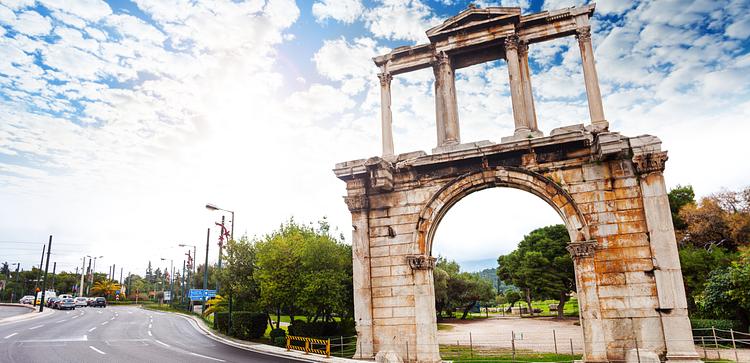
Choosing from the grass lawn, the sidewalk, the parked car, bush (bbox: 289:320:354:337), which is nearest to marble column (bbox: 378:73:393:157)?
the sidewalk

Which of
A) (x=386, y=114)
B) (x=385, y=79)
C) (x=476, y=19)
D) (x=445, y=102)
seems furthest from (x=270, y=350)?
(x=476, y=19)

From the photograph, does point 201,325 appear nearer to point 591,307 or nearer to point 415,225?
point 415,225

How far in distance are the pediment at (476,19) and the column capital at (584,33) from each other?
199 cm

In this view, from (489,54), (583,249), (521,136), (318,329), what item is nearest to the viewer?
(583,249)

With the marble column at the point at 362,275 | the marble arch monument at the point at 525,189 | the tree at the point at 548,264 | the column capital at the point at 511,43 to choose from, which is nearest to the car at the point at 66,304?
the marble column at the point at 362,275

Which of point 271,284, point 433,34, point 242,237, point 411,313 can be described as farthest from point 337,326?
point 433,34

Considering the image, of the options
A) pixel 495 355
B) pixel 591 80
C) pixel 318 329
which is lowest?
pixel 495 355

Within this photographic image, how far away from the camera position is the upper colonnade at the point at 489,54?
46.2 feet

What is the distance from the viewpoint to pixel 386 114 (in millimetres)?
16016

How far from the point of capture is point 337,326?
69.6ft

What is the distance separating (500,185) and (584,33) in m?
5.70

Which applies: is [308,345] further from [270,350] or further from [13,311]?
[13,311]

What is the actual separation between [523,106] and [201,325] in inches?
987

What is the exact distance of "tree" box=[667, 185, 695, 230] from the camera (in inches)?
1256
